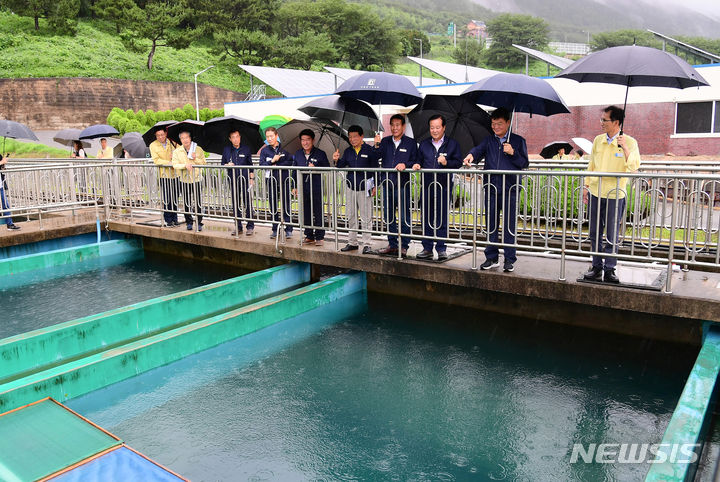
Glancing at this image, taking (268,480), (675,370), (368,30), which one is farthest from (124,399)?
(368,30)

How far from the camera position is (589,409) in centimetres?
519

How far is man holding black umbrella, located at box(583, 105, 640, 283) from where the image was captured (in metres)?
5.72

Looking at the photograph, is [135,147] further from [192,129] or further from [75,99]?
[75,99]

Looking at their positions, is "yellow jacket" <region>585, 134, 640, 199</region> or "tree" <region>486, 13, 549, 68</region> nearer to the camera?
"yellow jacket" <region>585, 134, 640, 199</region>

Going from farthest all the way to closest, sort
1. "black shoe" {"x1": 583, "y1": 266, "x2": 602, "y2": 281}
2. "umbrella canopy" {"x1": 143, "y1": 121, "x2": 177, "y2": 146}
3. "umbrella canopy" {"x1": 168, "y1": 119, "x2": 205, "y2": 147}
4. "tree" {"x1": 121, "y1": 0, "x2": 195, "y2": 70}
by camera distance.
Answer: "tree" {"x1": 121, "y1": 0, "x2": 195, "y2": 70}
"umbrella canopy" {"x1": 143, "y1": 121, "x2": 177, "y2": 146}
"umbrella canopy" {"x1": 168, "y1": 119, "x2": 205, "y2": 147}
"black shoe" {"x1": 583, "y1": 266, "x2": 602, "y2": 281}

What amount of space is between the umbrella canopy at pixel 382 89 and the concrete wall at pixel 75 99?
3868 cm

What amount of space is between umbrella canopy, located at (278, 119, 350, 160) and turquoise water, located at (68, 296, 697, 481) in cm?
331

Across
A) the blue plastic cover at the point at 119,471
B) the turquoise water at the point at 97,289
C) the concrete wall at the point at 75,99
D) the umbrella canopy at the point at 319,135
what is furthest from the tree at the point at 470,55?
the blue plastic cover at the point at 119,471

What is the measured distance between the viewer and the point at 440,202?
23.9 ft

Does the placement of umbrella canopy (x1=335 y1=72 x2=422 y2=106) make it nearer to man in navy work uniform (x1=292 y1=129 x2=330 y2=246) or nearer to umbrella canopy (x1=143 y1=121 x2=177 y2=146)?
man in navy work uniform (x1=292 y1=129 x2=330 y2=246)

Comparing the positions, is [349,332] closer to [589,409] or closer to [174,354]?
[174,354]

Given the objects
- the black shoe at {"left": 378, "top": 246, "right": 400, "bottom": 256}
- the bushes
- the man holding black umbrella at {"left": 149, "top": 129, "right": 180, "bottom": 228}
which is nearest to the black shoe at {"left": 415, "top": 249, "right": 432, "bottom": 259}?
the black shoe at {"left": 378, "top": 246, "right": 400, "bottom": 256}

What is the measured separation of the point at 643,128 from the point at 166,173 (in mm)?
20038

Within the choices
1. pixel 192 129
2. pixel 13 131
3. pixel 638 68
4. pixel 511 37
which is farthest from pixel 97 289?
pixel 511 37
